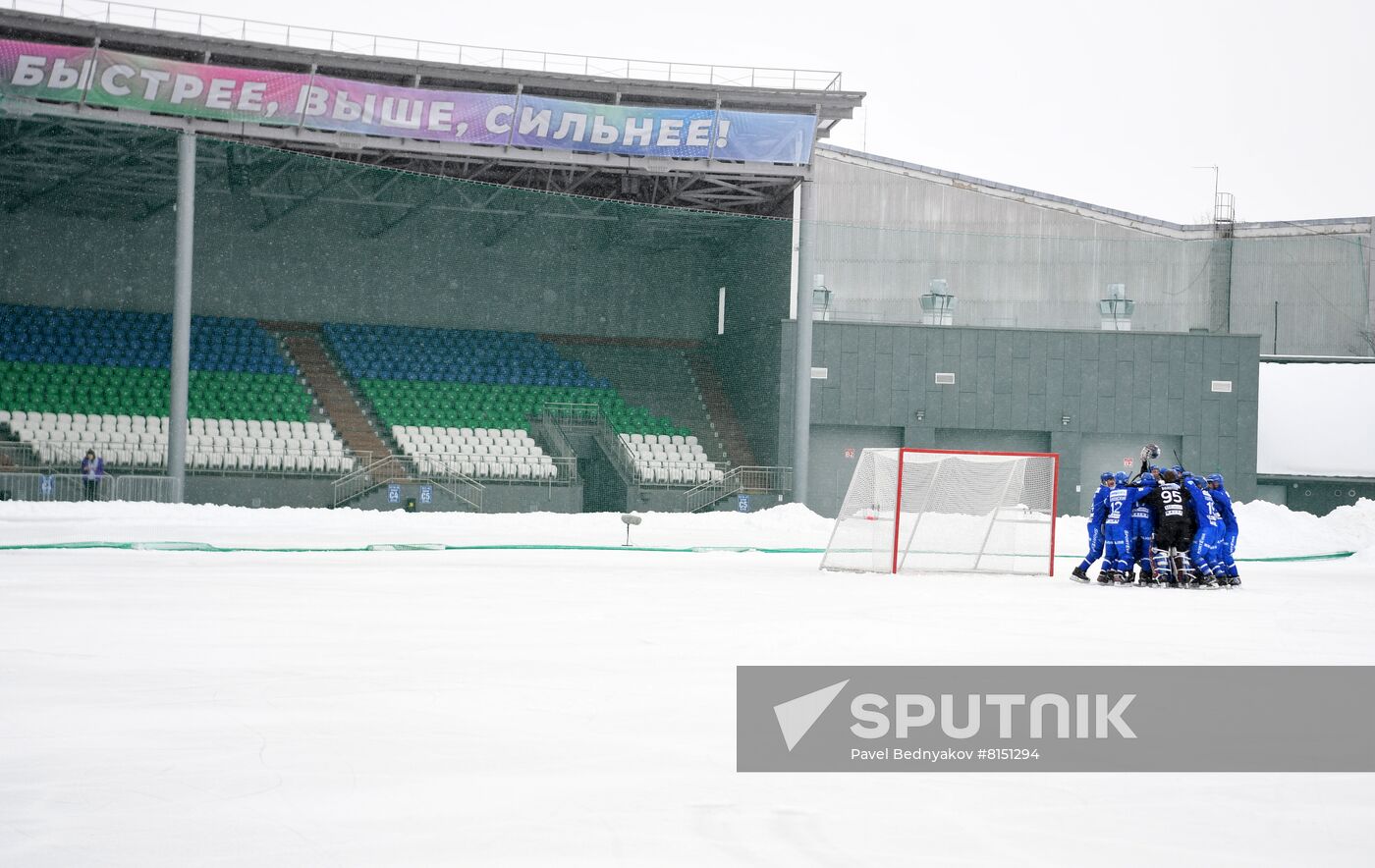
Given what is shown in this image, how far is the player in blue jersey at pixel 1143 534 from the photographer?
54.7 feet

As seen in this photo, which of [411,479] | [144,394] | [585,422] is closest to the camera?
[411,479]

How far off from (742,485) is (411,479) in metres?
8.09

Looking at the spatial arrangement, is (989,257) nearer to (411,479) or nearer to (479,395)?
(479,395)

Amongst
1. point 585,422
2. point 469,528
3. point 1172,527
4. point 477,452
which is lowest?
point 469,528

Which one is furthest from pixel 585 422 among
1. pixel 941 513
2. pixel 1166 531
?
pixel 1166 531

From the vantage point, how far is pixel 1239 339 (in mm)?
35750

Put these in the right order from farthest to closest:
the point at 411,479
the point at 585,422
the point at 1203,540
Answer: the point at 585,422 → the point at 411,479 → the point at 1203,540

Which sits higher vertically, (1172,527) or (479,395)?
(479,395)

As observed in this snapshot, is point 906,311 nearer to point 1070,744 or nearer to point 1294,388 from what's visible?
point 1294,388

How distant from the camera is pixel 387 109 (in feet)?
102

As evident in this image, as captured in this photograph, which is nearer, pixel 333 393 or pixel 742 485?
pixel 742 485

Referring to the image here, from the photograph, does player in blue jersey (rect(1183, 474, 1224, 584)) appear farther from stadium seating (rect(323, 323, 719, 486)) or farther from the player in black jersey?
stadium seating (rect(323, 323, 719, 486))

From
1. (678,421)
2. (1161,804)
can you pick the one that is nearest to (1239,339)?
(678,421)

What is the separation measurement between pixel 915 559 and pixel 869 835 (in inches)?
611
